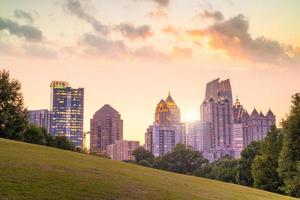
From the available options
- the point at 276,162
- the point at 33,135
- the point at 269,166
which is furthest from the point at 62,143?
the point at 276,162

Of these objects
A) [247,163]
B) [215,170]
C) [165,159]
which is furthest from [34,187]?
[165,159]

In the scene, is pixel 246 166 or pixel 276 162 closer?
pixel 276 162

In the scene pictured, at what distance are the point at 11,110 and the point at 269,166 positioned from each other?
4478cm

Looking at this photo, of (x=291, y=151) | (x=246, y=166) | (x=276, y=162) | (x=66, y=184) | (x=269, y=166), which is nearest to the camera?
(x=66, y=184)

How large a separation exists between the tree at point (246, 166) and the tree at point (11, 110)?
1827 inches

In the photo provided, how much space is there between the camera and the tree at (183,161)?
15800 centimetres

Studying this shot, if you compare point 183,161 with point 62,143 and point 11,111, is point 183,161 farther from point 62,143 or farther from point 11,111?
point 11,111

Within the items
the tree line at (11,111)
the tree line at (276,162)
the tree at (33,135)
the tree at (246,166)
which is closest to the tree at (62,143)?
the tree at (33,135)

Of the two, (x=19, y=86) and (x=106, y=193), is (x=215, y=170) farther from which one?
(x=106, y=193)

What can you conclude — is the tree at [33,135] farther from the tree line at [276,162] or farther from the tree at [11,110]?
the tree line at [276,162]

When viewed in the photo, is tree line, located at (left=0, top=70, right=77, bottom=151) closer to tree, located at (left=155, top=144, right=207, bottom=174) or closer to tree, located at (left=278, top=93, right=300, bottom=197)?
tree, located at (left=278, top=93, right=300, bottom=197)

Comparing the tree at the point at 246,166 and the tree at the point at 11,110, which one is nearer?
the tree at the point at 11,110

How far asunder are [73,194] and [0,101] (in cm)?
5992

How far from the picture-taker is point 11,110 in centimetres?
7750
